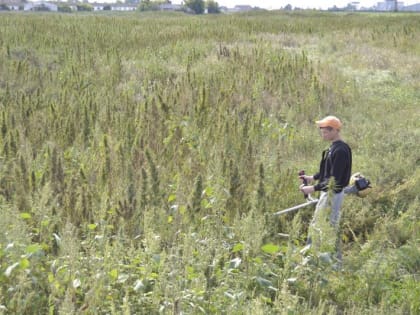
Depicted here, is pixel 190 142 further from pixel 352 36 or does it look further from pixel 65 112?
pixel 352 36

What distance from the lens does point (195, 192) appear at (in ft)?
12.1

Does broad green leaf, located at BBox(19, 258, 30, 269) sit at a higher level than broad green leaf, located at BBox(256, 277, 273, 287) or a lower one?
higher

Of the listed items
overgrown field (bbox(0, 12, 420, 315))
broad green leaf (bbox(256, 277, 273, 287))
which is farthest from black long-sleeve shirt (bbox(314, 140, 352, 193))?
broad green leaf (bbox(256, 277, 273, 287))

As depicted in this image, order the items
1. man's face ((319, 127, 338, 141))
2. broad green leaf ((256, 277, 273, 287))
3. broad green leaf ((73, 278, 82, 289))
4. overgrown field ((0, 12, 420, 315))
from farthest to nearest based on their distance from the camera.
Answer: man's face ((319, 127, 338, 141))
broad green leaf ((256, 277, 273, 287))
overgrown field ((0, 12, 420, 315))
broad green leaf ((73, 278, 82, 289))

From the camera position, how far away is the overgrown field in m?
2.97

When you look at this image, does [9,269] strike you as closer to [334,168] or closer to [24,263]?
[24,263]

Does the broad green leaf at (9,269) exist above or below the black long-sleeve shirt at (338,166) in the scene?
below

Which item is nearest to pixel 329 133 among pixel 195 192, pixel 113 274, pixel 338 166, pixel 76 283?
pixel 338 166

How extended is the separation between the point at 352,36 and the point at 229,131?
1413 centimetres

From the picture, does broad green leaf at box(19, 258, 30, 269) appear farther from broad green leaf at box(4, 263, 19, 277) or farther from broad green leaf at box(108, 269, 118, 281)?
broad green leaf at box(108, 269, 118, 281)

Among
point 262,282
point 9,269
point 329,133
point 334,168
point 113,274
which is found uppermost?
point 329,133

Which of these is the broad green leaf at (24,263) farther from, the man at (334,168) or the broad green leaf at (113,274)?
the man at (334,168)

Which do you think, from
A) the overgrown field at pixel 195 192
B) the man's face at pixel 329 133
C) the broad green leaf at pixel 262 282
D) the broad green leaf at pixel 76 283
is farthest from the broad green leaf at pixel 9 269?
the man's face at pixel 329 133

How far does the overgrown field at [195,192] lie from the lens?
297cm
